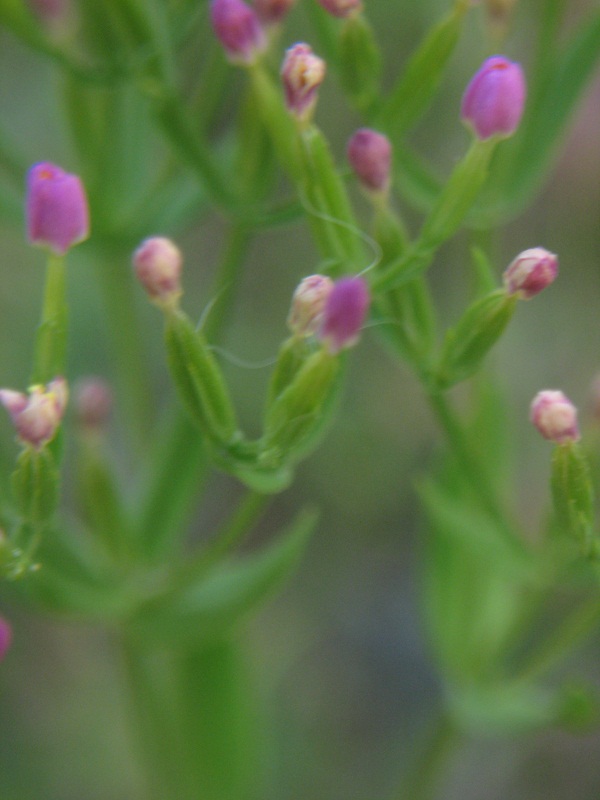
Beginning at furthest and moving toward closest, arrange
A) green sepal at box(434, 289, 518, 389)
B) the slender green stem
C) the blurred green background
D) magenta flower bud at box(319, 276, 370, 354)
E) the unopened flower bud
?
the blurred green background, the slender green stem, the unopened flower bud, green sepal at box(434, 289, 518, 389), magenta flower bud at box(319, 276, 370, 354)

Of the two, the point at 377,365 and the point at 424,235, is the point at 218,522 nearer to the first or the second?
the point at 377,365

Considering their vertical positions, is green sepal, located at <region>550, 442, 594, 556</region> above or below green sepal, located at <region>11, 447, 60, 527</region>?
below

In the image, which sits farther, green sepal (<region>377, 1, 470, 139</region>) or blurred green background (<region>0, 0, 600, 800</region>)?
blurred green background (<region>0, 0, 600, 800</region>)

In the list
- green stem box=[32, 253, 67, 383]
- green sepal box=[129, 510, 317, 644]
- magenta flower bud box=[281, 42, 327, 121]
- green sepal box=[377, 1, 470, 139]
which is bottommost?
green sepal box=[129, 510, 317, 644]

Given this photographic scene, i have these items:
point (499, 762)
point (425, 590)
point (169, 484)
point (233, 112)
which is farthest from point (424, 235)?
point (233, 112)

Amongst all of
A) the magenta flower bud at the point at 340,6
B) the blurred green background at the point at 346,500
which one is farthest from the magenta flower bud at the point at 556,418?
the blurred green background at the point at 346,500

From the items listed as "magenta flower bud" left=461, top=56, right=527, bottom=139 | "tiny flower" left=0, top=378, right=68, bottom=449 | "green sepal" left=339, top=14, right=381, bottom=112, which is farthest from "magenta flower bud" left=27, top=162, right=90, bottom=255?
"magenta flower bud" left=461, top=56, right=527, bottom=139

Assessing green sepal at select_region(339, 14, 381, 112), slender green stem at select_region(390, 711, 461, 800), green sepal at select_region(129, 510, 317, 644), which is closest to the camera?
green sepal at select_region(339, 14, 381, 112)

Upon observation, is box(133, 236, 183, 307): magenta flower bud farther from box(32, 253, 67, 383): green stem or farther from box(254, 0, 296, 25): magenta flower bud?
box(254, 0, 296, 25): magenta flower bud
